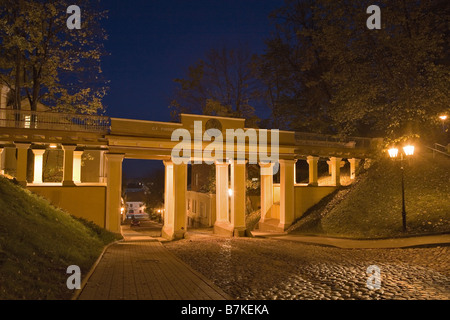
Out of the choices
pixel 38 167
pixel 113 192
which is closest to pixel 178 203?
pixel 113 192

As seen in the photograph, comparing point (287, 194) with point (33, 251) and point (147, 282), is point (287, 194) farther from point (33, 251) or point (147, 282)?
point (33, 251)

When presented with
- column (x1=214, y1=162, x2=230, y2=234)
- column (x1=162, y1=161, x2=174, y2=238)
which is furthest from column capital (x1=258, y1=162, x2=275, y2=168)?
column (x1=162, y1=161, x2=174, y2=238)

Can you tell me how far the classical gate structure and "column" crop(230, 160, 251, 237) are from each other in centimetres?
6

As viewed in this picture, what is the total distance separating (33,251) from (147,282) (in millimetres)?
2750

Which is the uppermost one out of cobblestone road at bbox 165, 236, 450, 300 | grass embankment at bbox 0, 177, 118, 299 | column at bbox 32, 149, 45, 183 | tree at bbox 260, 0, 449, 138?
tree at bbox 260, 0, 449, 138

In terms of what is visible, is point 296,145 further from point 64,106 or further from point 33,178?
point 33,178

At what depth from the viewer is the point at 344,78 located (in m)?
25.8

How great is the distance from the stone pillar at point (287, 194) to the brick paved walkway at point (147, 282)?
14.1 m

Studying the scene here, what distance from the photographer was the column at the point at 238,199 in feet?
74.7

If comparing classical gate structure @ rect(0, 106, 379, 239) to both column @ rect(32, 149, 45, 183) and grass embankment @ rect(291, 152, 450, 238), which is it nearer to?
column @ rect(32, 149, 45, 183)

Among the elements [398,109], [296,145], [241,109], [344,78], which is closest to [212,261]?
[296,145]

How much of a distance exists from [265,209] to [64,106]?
15433 mm

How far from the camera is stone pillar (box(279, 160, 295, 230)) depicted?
24516 mm
